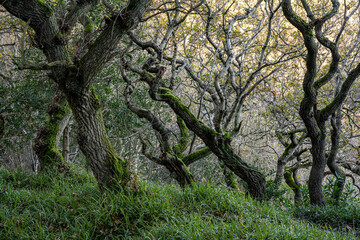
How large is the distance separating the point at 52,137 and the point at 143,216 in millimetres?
3517

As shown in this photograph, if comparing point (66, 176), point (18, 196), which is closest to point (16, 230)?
point (18, 196)

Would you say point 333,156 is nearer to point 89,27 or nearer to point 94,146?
point 94,146

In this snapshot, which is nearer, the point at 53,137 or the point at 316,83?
the point at 316,83

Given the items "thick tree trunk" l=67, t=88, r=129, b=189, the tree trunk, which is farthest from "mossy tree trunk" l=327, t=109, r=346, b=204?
"thick tree trunk" l=67, t=88, r=129, b=189

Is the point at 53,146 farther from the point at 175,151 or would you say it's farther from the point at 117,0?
the point at 117,0

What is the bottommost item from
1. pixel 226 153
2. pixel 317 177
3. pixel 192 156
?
pixel 317 177

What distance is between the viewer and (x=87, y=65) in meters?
3.95

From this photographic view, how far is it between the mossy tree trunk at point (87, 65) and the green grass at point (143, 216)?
1.58 ft

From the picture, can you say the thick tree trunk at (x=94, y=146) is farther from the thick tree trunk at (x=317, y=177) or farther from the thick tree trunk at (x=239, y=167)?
the thick tree trunk at (x=317, y=177)

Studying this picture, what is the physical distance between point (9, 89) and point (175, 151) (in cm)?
407

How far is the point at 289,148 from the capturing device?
8039 millimetres

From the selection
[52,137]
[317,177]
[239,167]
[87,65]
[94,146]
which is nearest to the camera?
[87,65]

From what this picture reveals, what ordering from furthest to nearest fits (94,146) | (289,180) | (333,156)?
1. (289,180)
2. (333,156)
3. (94,146)

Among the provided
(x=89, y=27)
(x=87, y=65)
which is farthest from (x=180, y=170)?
(x=89, y=27)
